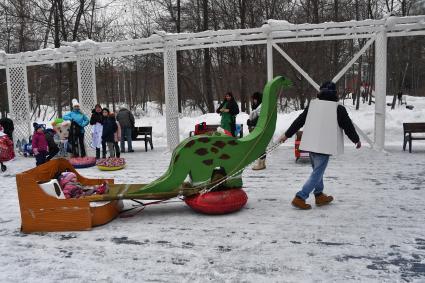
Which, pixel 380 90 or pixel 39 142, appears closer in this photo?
pixel 39 142

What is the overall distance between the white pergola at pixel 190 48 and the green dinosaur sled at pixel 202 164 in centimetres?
514

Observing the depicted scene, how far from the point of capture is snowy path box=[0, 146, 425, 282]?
145 inches

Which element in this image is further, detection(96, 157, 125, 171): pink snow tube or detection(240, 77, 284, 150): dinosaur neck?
detection(96, 157, 125, 171): pink snow tube

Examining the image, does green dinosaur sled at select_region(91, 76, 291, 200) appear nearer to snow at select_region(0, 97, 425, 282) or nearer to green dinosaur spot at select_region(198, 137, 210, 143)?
green dinosaur spot at select_region(198, 137, 210, 143)

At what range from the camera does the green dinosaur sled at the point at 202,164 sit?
5.45 m

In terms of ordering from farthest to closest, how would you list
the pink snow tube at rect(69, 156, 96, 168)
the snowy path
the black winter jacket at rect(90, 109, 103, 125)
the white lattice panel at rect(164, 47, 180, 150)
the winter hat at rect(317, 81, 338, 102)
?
the white lattice panel at rect(164, 47, 180, 150) → the black winter jacket at rect(90, 109, 103, 125) → the pink snow tube at rect(69, 156, 96, 168) → the winter hat at rect(317, 81, 338, 102) → the snowy path

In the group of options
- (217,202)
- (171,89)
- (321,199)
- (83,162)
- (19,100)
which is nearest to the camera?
(217,202)

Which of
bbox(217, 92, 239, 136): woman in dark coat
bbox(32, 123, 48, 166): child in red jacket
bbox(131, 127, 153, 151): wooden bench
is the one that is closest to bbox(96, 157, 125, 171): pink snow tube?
bbox(32, 123, 48, 166): child in red jacket

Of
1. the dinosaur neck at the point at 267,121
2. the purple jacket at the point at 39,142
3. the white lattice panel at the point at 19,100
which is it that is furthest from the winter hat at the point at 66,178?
the white lattice panel at the point at 19,100

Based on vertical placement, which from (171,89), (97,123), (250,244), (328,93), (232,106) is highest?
(171,89)

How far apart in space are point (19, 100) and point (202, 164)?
10.6 metres

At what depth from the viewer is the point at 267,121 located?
5844mm

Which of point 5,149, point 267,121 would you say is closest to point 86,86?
point 5,149

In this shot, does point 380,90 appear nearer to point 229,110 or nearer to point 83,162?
point 229,110
